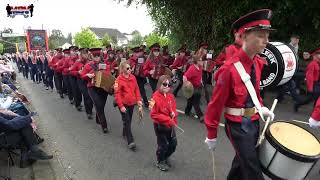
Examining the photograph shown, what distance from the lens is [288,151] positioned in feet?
11.7

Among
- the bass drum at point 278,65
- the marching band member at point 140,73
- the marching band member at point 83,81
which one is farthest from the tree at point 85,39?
the bass drum at point 278,65

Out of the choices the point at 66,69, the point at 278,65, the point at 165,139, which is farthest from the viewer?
the point at 66,69

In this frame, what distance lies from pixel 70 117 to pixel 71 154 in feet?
12.1

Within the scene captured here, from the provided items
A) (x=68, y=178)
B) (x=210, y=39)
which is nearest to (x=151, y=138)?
(x=68, y=178)

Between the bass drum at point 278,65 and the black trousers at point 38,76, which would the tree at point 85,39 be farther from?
the bass drum at point 278,65

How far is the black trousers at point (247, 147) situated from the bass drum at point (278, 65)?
16.6ft

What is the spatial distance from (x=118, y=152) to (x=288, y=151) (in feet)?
14.2

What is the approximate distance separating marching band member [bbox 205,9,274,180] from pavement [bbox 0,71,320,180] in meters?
2.05

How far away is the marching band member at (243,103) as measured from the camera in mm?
3748

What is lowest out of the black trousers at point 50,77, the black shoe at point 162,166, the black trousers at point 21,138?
the black trousers at point 50,77

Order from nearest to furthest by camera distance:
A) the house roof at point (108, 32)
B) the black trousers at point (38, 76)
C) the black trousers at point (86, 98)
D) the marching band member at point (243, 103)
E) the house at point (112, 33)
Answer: the marching band member at point (243, 103)
the black trousers at point (86, 98)
the black trousers at point (38, 76)
the house at point (112, 33)
the house roof at point (108, 32)

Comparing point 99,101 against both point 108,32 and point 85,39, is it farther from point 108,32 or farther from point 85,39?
point 108,32

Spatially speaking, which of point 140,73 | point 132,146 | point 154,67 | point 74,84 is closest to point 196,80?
point 154,67

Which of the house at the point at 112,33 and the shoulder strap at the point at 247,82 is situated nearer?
the shoulder strap at the point at 247,82
